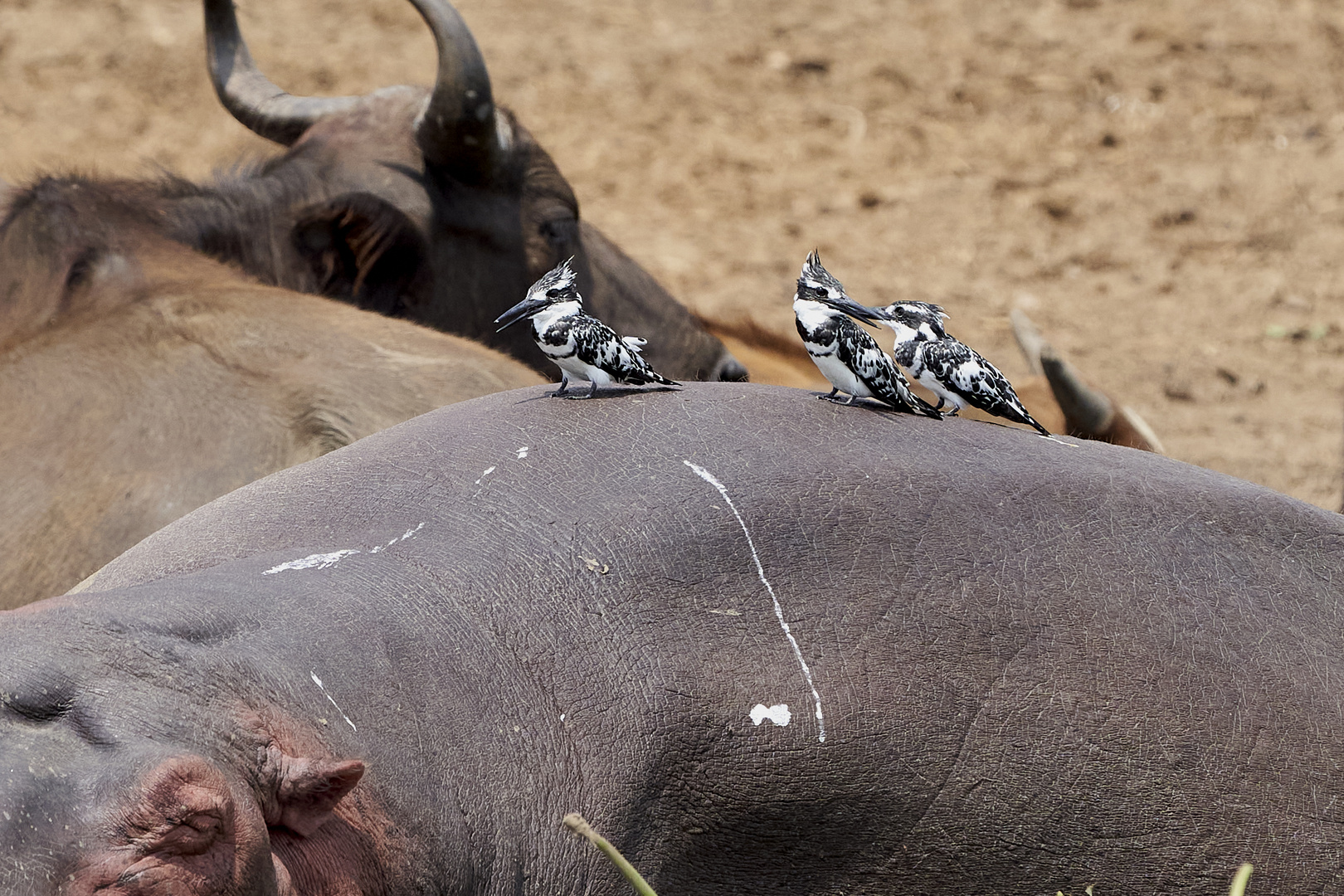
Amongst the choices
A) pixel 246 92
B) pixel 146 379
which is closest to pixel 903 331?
pixel 146 379

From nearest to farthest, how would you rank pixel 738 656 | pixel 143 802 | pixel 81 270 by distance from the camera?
pixel 143 802 → pixel 738 656 → pixel 81 270

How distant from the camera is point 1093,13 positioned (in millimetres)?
8336

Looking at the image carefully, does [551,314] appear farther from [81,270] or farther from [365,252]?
[365,252]

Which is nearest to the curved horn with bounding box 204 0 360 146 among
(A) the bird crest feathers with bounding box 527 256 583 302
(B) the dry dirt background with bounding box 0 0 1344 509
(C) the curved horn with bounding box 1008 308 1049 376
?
(B) the dry dirt background with bounding box 0 0 1344 509

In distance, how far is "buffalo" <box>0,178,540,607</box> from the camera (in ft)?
8.36

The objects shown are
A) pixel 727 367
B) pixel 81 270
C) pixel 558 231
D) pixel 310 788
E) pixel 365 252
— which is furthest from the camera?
pixel 727 367

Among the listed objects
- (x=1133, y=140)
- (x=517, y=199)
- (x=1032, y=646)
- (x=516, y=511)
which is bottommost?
(x=1133, y=140)

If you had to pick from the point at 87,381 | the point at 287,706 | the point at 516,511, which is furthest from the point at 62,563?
the point at 287,706

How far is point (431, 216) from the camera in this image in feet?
13.9

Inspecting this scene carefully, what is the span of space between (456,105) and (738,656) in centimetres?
299

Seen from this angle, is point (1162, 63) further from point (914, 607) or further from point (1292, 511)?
point (914, 607)

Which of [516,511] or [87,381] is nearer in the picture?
[516,511]

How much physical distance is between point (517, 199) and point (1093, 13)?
203 inches

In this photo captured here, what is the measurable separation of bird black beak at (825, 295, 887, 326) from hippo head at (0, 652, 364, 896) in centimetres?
110
